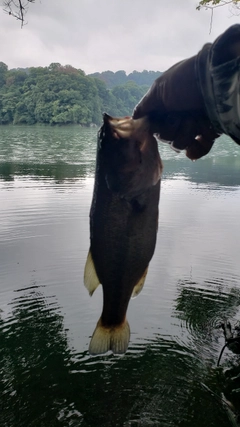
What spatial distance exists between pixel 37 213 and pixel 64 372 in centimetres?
776

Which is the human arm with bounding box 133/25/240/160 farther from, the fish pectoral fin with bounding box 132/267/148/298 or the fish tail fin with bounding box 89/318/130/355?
the fish tail fin with bounding box 89/318/130/355

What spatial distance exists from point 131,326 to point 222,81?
4791 millimetres

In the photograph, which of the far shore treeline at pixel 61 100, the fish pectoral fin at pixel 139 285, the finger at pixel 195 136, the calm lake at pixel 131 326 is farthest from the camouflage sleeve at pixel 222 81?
the far shore treeline at pixel 61 100

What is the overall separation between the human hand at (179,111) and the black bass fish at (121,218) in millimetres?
91

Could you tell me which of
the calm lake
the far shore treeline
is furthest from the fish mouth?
the far shore treeline

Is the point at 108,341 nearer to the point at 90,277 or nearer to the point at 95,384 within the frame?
the point at 90,277

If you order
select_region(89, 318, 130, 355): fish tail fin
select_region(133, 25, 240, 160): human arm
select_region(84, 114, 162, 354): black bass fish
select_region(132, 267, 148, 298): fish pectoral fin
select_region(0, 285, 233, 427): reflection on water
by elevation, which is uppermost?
select_region(133, 25, 240, 160): human arm

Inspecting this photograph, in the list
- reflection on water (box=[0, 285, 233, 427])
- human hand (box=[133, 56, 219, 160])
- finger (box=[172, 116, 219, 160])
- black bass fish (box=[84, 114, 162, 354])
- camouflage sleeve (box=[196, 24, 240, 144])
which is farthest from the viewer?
reflection on water (box=[0, 285, 233, 427])

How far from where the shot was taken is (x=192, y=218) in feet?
40.7

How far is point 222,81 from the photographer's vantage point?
69.7 inches

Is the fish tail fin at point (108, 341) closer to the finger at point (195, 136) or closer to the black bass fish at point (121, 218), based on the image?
the black bass fish at point (121, 218)

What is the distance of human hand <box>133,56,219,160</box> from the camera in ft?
6.28

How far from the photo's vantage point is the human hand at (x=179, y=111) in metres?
1.92

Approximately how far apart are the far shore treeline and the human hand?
242 ft
